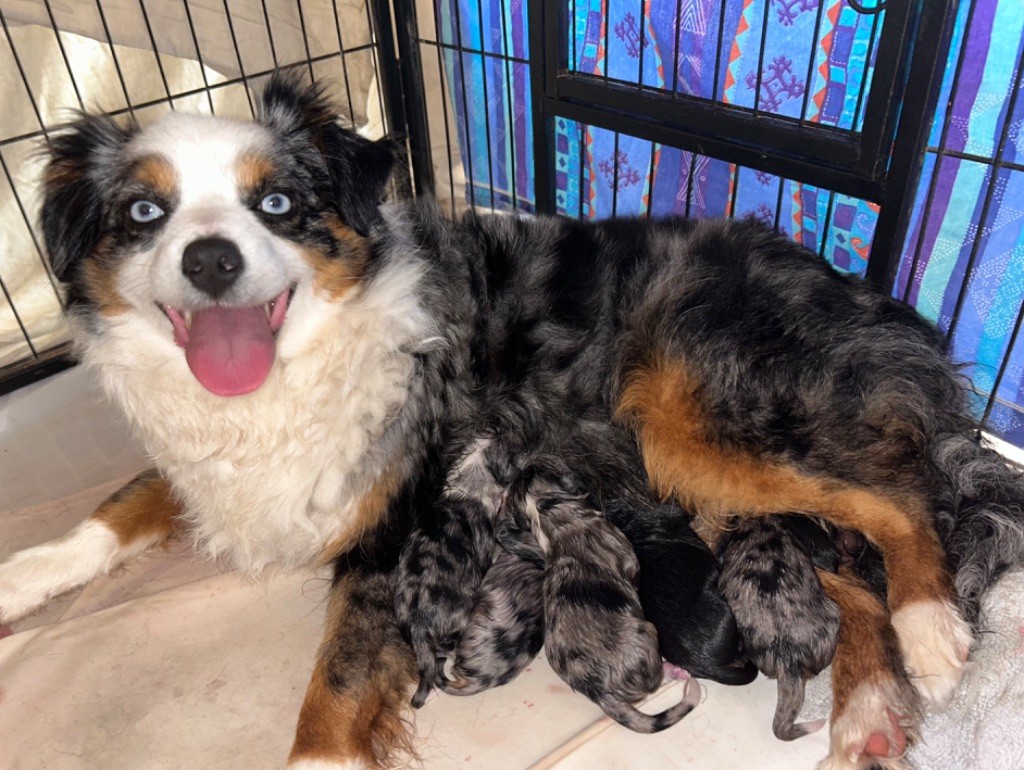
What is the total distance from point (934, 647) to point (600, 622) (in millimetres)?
804

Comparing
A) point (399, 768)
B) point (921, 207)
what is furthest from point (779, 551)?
point (921, 207)

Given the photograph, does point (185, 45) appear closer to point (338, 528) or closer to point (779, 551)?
point (338, 528)

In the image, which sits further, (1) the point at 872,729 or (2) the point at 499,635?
(2) the point at 499,635

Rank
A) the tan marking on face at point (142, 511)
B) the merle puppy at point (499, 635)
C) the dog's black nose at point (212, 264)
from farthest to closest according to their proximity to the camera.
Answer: the tan marking on face at point (142, 511) < the merle puppy at point (499, 635) < the dog's black nose at point (212, 264)

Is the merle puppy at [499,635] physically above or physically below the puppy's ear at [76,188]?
below

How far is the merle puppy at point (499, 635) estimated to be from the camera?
2.12 meters

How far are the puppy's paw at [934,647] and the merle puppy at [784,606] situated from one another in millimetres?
179

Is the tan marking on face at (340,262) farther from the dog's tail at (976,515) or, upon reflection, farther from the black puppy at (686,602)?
the dog's tail at (976,515)

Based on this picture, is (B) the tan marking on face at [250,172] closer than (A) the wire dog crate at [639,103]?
Yes

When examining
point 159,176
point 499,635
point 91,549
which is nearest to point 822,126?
point 499,635

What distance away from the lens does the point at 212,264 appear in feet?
6.23

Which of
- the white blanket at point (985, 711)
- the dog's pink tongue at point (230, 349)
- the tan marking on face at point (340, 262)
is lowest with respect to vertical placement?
the white blanket at point (985, 711)

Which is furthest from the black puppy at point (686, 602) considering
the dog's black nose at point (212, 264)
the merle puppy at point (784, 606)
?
the dog's black nose at point (212, 264)

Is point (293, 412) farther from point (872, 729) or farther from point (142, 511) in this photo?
point (872, 729)
